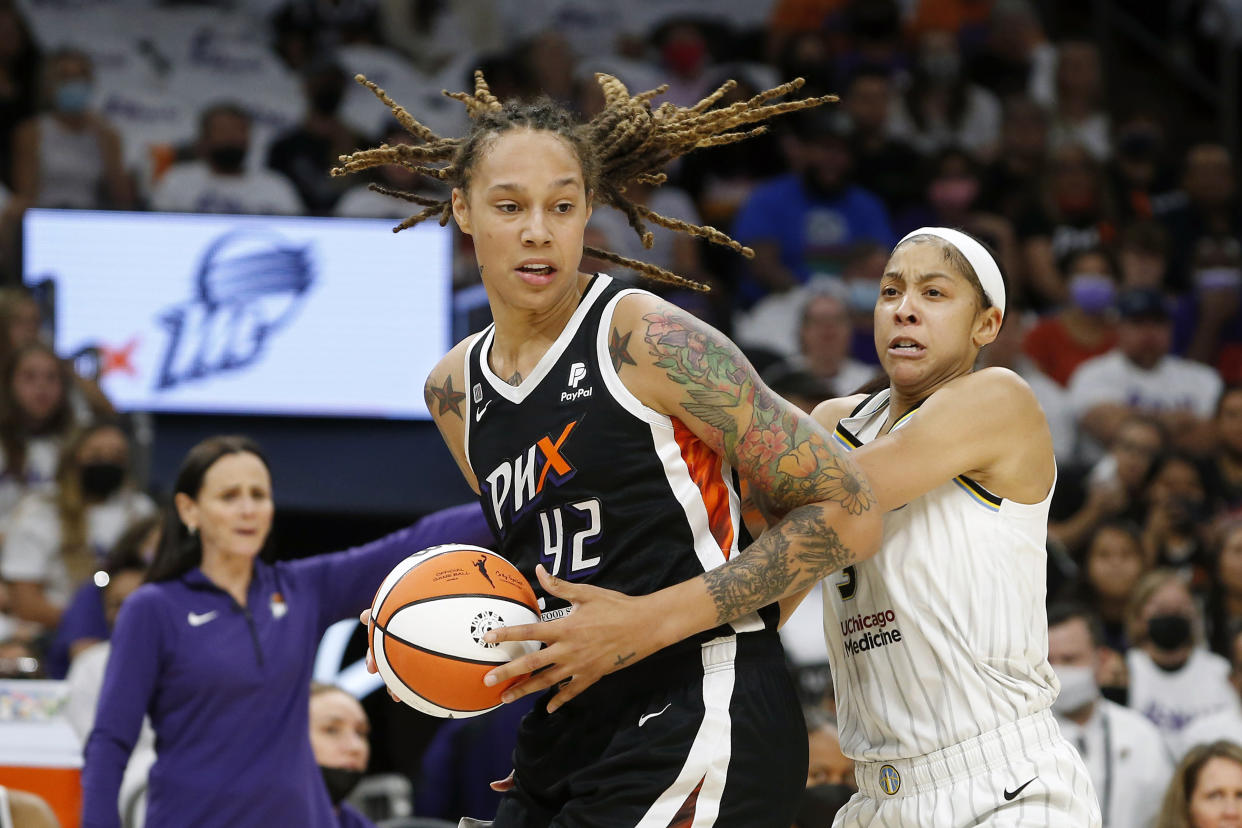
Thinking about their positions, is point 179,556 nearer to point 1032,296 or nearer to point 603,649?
point 603,649

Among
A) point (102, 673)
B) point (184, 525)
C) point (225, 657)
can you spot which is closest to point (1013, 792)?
point (225, 657)

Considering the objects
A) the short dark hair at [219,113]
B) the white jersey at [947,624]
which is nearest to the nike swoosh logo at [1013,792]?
the white jersey at [947,624]

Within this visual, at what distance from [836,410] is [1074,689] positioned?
3.24 metres

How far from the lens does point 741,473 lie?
336 cm

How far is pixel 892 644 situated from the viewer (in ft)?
11.9

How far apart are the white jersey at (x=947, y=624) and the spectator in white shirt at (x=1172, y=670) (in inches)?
157

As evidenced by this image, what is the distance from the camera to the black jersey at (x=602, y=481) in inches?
131

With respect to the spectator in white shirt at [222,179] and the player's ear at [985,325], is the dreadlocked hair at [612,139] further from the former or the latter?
the spectator in white shirt at [222,179]

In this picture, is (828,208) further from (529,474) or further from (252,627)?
(529,474)

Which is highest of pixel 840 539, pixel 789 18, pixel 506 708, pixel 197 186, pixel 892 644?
pixel 789 18

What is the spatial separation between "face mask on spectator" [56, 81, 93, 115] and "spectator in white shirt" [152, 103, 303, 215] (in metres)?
0.76

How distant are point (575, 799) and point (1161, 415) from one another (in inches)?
278

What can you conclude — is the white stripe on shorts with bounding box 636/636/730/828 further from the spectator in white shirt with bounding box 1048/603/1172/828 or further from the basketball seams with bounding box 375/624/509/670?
the spectator in white shirt with bounding box 1048/603/1172/828

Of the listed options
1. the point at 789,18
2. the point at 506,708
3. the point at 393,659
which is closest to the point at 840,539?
the point at 393,659
